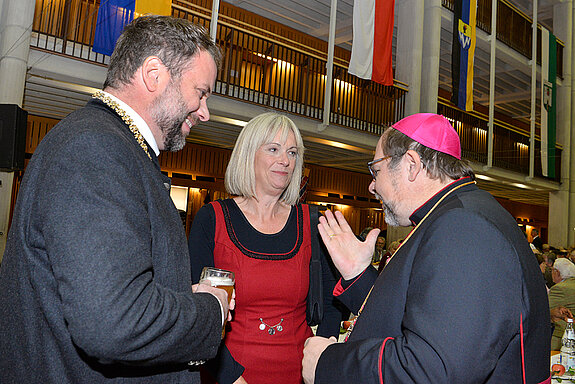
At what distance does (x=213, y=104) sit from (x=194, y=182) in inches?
182

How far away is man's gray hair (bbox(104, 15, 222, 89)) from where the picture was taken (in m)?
1.20

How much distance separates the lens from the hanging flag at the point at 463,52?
10562 mm

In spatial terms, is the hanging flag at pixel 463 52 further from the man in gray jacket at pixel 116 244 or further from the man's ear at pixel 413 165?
the man in gray jacket at pixel 116 244

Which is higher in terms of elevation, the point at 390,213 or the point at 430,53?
the point at 430,53

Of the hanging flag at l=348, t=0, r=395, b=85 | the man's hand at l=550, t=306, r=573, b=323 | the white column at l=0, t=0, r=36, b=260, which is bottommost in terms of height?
the man's hand at l=550, t=306, r=573, b=323

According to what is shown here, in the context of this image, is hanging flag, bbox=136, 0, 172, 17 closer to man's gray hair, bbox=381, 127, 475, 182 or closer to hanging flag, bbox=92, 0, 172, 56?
hanging flag, bbox=92, 0, 172, 56

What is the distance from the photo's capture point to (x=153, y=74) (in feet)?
3.93

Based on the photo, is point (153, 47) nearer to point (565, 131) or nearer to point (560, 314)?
point (560, 314)

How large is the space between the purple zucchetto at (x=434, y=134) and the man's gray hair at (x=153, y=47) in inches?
31.6

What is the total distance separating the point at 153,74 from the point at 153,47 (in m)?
0.07

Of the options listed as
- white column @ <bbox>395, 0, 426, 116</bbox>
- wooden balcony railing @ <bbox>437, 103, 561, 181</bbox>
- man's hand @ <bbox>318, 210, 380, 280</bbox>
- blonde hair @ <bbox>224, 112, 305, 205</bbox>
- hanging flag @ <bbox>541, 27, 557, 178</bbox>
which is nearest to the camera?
man's hand @ <bbox>318, 210, 380, 280</bbox>

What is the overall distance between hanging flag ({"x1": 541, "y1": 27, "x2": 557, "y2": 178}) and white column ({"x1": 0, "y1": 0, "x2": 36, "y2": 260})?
1370 centimetres

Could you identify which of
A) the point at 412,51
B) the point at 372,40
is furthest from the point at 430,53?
the point at 372,40

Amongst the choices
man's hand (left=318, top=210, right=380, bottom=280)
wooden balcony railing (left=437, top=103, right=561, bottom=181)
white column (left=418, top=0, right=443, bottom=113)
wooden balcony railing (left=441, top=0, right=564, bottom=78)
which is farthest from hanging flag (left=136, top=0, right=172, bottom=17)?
wooden balcony railing (left=441, top=0, right=564, bottom=78)
